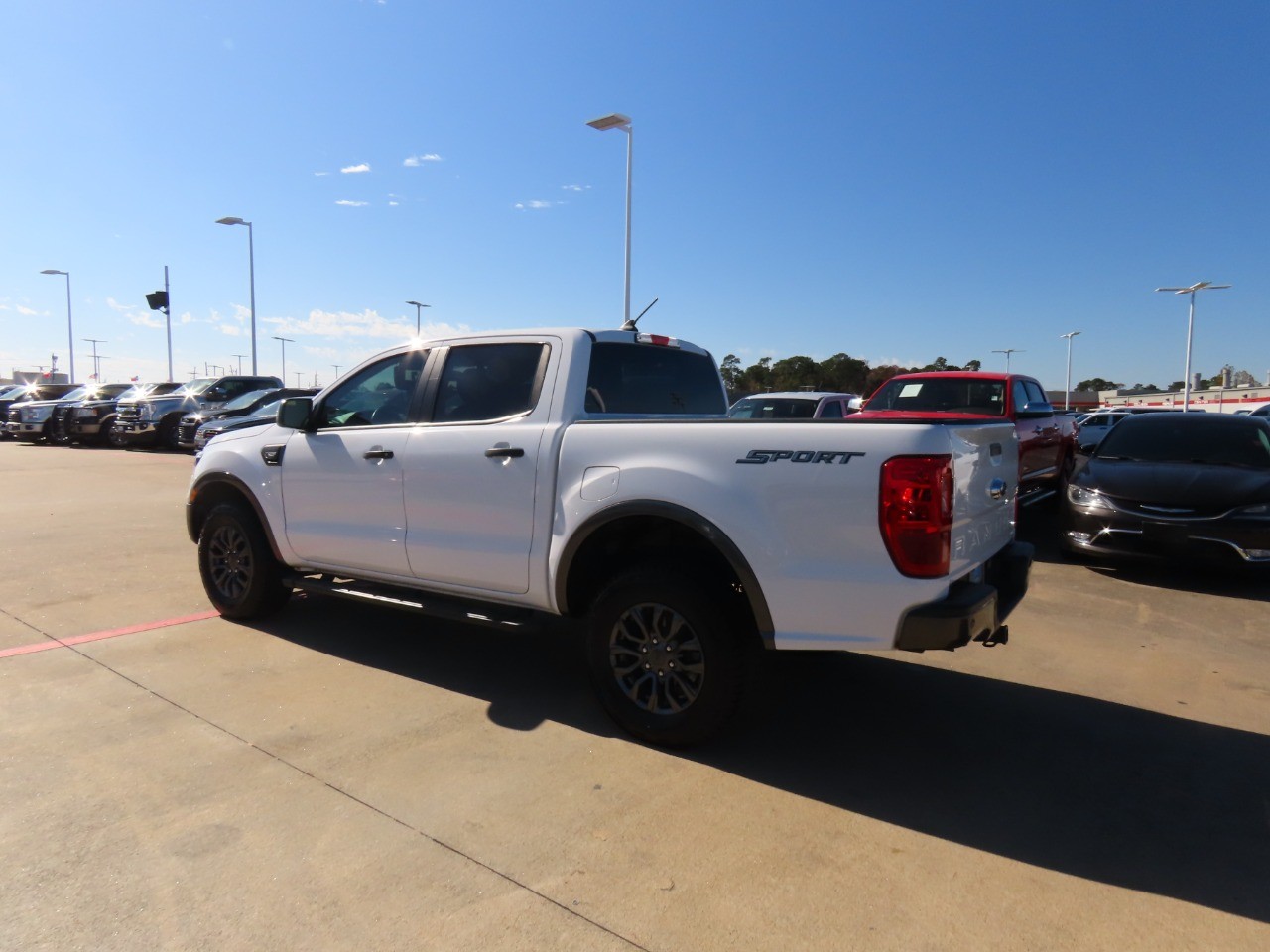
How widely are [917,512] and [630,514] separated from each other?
1.17m

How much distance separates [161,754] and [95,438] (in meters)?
22.5

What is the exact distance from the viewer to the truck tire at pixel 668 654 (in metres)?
3.38

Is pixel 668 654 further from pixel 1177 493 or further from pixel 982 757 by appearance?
pixel 1177 493

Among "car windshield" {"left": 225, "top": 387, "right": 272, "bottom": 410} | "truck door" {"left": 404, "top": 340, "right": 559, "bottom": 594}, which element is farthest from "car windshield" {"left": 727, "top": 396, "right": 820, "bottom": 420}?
"car windshield" {"left": 225, "top": 387, "right": 272, "bottom": 410}

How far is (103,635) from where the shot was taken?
512 cm

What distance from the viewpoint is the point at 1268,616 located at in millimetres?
5930

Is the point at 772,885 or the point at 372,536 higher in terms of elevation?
the point at 372,536

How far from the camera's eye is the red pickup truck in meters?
9.33

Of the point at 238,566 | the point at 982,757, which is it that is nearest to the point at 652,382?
the point at 982,757

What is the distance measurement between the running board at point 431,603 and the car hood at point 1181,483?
5.66 metres

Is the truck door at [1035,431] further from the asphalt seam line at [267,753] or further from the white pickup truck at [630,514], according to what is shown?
the asphalt seam line at [267,753]

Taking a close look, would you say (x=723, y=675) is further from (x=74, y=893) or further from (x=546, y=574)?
(x=74, y=893)

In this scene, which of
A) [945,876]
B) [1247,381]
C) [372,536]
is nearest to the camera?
[945,876]

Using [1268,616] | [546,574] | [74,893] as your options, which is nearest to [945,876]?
[546,574]
